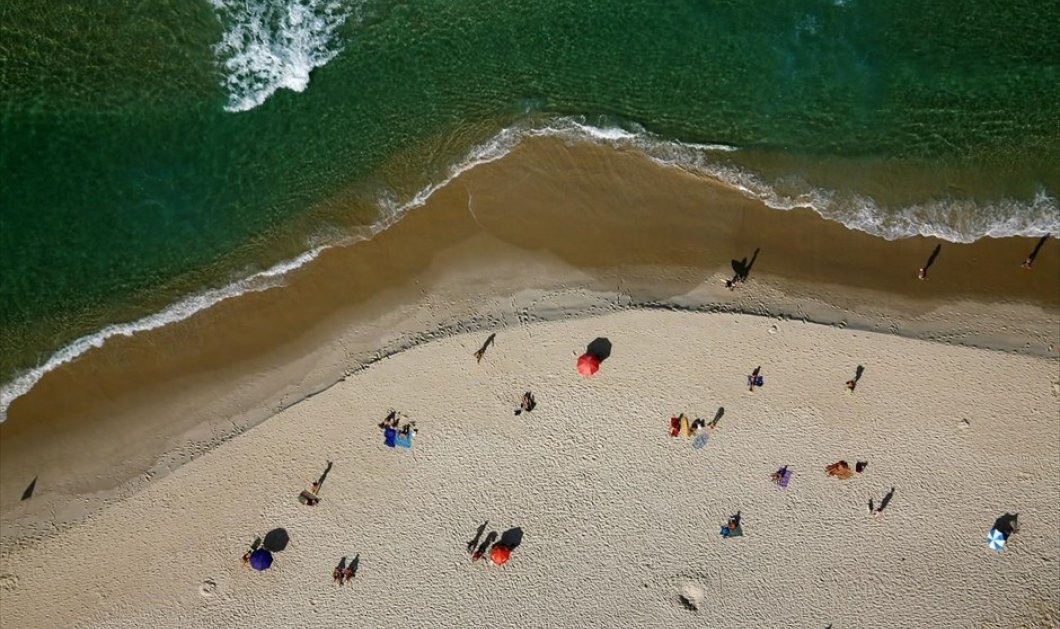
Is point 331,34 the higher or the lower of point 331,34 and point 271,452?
the higher

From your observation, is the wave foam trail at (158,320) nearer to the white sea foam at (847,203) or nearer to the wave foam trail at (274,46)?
the wave foam trail at (274,46)

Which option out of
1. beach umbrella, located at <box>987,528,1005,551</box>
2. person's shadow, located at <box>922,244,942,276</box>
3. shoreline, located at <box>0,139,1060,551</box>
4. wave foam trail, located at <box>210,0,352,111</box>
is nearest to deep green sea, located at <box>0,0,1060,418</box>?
wave foam trail, located at <box>210,0,352,111</box>

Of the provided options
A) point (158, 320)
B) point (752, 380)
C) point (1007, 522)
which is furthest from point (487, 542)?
point (1007, 522)

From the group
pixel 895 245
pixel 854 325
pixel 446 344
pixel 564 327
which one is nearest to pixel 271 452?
pixel 446 344

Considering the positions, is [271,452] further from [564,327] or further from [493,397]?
[564,327]

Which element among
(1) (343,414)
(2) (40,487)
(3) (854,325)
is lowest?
(2) (40,487)

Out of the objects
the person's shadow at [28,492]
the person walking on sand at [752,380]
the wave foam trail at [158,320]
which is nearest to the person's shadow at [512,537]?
the person walking on sand at [752,380]

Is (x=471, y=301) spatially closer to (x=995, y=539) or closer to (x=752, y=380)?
(x=752, y=380)
